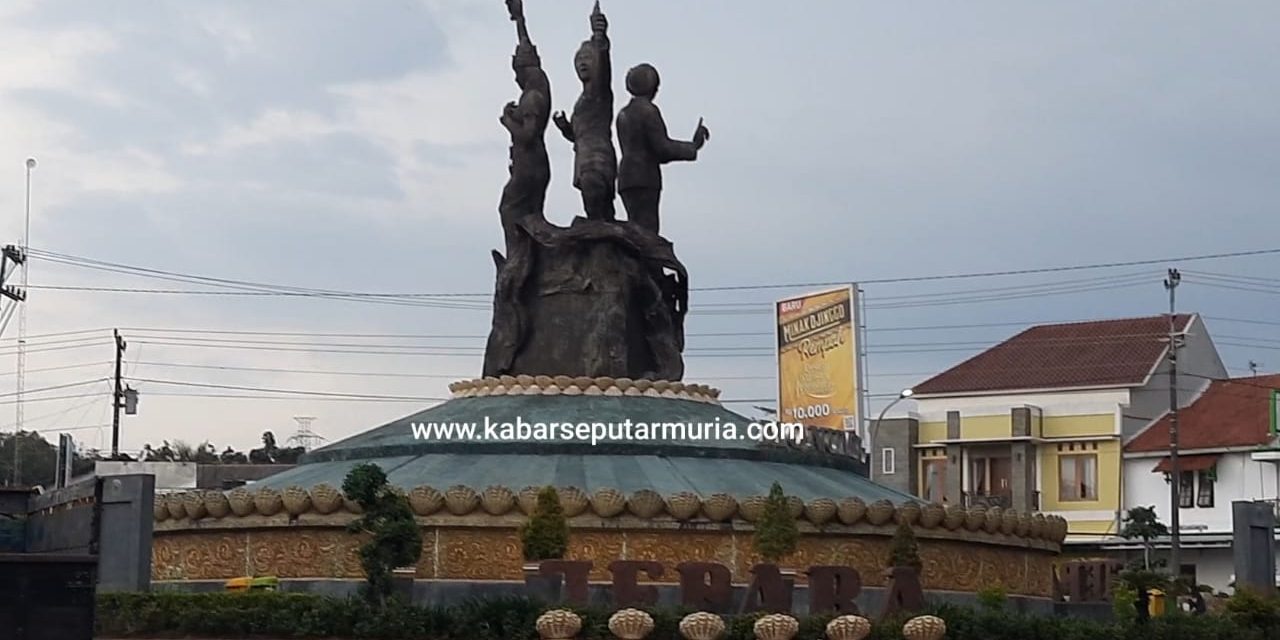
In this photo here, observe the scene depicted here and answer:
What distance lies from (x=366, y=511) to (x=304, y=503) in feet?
7.50

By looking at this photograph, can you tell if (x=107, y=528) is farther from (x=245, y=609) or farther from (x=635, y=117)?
(x=635, y=117)

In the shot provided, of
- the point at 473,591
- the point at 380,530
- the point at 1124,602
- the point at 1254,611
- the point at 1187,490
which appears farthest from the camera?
the point at 1187,490

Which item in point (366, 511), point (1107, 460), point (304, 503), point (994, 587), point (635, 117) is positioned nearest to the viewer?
point (366, 511)

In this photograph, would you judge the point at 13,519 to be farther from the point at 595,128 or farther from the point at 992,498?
the point at 992,498

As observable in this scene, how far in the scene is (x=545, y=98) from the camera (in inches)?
1203

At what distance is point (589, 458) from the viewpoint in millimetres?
26875

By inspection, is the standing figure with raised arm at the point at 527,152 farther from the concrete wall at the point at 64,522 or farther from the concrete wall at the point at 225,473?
the concrete wall at the point at 225,473

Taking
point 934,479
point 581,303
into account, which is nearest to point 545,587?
point 581,303

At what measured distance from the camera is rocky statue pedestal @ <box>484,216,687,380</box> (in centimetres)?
2970

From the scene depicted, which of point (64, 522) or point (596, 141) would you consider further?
point (596, 141)

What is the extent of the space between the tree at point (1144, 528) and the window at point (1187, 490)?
110 centimetres

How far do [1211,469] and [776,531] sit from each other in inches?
1171

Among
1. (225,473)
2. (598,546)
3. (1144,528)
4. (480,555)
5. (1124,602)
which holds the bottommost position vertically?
(1124,602)

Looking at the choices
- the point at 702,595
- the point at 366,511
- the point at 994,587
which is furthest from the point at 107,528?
the point at 994,587
